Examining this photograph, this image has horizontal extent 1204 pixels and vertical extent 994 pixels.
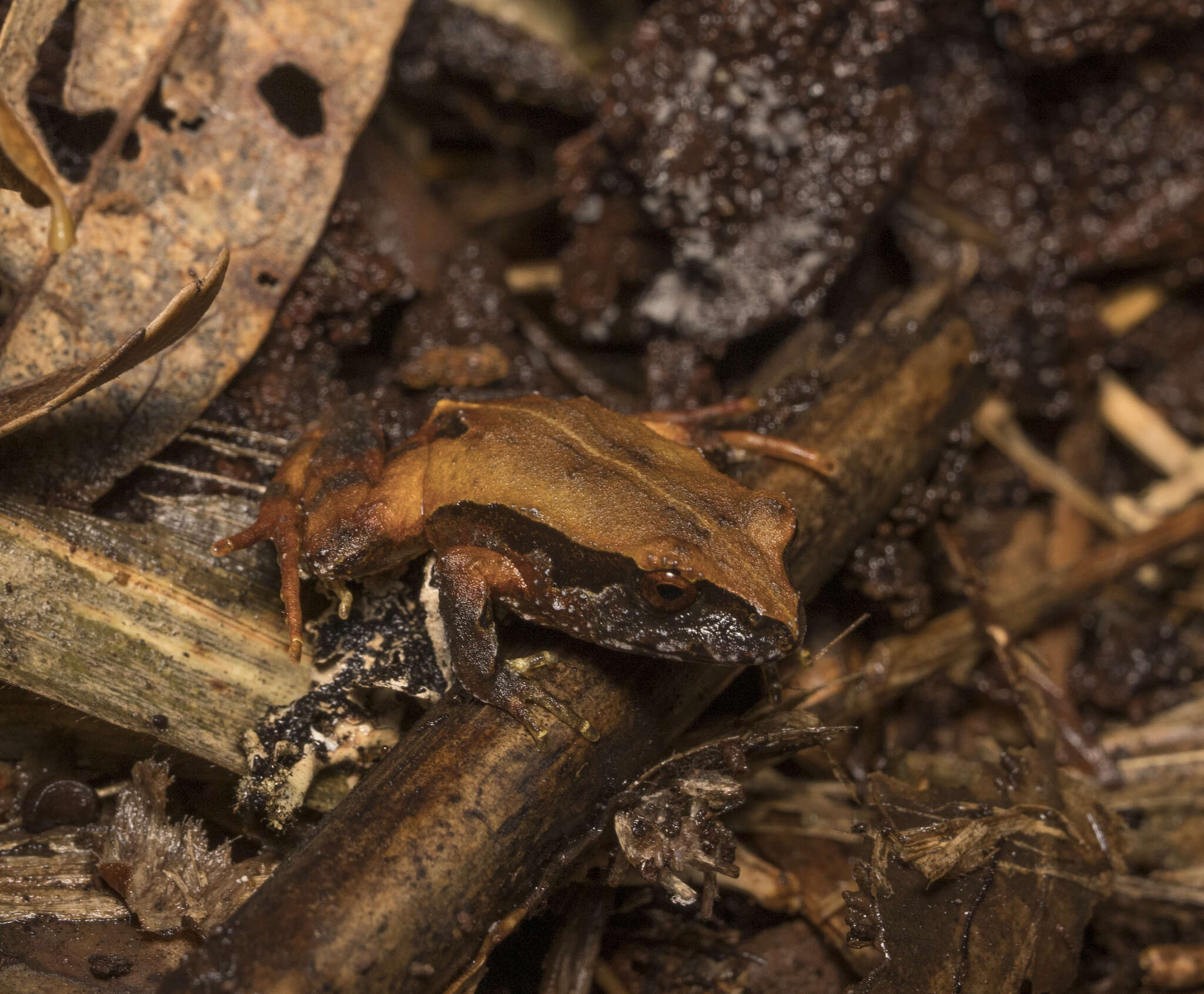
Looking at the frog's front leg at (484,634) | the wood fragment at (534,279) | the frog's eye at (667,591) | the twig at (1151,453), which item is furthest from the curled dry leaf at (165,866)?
the twig at (1151,453)

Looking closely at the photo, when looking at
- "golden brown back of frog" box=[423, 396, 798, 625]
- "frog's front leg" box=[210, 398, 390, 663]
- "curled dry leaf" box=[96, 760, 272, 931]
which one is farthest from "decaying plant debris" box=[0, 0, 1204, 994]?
"golden brown back of frog" box=[423, 396, 798, 625]

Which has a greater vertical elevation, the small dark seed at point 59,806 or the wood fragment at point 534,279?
the wood fragment at point 534,279

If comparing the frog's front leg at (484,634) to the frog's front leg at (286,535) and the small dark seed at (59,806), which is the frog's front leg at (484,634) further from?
the small dark seed at (59,806)

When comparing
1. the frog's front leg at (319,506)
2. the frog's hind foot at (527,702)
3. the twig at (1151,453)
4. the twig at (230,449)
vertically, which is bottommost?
the twig at (230,449)

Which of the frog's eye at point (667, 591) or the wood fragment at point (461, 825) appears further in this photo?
the frog's eye at point (667, 591)

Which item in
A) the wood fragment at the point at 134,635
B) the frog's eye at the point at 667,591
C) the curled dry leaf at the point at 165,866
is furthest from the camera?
the wood fragment at the point at 134,635

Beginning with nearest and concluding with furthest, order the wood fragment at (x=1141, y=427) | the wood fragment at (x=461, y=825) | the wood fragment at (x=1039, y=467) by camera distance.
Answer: the wood fragment at (x=461, y=825) < the wood fragment at (x=1039, y=467) < the wood fragment at (x=1141, y=427)

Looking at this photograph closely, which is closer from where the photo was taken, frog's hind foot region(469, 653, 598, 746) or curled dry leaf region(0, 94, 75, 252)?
frog's hind foot region(469, 653, 598, 746)

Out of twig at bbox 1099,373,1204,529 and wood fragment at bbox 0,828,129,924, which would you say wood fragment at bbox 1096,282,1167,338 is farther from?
wood fragment at bbox 0,828,129,924

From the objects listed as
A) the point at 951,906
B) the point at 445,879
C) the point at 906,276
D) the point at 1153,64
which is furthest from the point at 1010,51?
the point at 445,879
